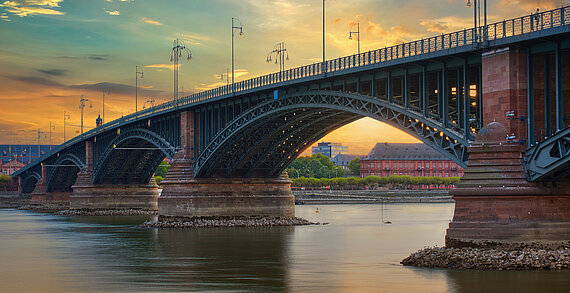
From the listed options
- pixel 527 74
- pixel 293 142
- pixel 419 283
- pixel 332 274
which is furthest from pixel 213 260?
pixel 293 142

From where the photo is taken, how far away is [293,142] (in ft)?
267

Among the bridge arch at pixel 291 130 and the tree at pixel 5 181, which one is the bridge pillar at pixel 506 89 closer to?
the bridge arch at pixel 291 130

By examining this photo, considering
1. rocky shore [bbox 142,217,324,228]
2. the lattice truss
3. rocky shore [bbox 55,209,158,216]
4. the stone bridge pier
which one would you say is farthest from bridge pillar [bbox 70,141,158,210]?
the lattice truss

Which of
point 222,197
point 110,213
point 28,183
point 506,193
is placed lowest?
point 110,213

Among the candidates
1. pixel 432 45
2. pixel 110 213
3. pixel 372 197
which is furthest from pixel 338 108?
pixel 372 197

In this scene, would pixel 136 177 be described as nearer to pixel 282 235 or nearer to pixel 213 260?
pixel 282 235

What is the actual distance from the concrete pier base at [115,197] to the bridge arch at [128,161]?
1190 millimetres

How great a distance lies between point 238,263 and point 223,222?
1273 inches

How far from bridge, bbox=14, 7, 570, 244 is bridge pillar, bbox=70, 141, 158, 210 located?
2106 cm

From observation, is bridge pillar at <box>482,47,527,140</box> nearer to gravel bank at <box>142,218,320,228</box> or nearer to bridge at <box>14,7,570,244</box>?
bridge at <box>14,7,570,244</box>

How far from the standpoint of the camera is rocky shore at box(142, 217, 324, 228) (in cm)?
7900

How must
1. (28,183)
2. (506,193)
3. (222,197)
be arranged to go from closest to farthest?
1. (506,193)
2. (222,197)
3. (28,183)

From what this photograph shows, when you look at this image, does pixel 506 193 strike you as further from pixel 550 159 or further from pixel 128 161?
pixel 128 161

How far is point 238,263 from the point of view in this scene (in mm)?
47344
